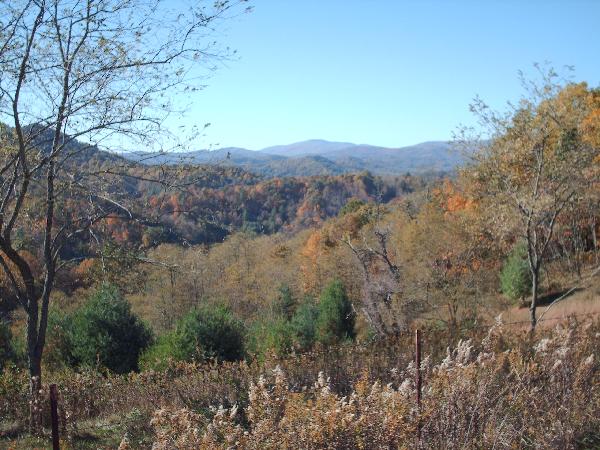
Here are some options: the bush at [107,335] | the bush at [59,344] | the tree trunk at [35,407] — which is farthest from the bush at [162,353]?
the tree trunk at [35,407]

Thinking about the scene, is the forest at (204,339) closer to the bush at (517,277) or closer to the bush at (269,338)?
the bush at (269,338)

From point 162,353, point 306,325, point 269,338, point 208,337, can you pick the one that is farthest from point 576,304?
point 162,353

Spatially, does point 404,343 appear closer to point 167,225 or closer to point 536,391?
point 536,391

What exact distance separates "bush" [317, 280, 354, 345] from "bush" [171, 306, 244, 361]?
29.8 feet

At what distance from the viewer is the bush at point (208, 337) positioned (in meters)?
12.6

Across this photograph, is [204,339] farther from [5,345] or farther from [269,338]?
[5,345]

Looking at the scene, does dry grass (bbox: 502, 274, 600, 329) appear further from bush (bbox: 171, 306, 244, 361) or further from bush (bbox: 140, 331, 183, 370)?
bush (bbox: 140, 331, 183, 370)

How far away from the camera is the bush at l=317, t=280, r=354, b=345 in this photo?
22.4 m

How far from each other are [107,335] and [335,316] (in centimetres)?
1009

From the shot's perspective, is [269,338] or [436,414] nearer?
[436,414]

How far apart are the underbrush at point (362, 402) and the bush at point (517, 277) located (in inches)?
705

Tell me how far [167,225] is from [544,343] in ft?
16.4

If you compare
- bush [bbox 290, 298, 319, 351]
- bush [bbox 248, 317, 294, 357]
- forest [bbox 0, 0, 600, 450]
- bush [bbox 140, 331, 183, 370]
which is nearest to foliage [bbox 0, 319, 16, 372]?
forest [bbox 0, 0, 600, 450]

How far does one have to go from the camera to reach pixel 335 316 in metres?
22.6
